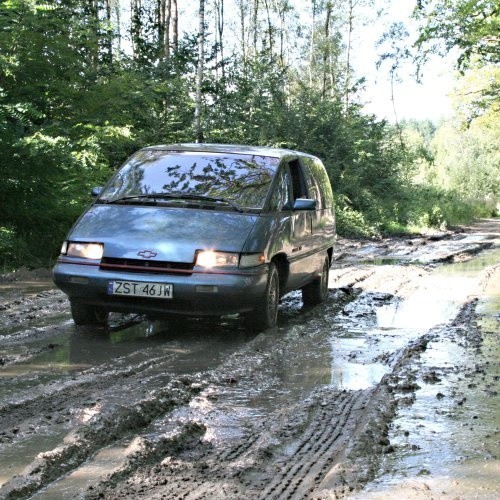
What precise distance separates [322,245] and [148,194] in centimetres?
279

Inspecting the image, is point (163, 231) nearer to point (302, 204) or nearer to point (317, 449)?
point (302, 204)

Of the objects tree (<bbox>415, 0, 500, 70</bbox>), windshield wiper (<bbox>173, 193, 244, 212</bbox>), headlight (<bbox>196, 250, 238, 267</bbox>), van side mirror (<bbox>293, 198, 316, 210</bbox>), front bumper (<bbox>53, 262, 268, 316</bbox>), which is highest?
tree (<bbox>415, 0, 500, 70</bbox>)

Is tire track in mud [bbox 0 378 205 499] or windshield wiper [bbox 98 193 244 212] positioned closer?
tire track in mud [bbox 0 378 205 499]

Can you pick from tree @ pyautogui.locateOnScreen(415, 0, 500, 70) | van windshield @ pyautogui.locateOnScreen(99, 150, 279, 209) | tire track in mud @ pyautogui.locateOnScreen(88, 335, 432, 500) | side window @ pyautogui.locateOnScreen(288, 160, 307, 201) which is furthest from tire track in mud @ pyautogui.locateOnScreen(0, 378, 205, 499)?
tree @ pyautogui.locateOnScreen(415, 0, 500, 70)

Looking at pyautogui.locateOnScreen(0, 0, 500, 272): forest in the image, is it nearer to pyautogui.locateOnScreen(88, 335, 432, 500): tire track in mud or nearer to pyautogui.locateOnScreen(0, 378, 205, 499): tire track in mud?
pyautogui.locateOnScreen(0, 378, 205, 499): tire track in mud

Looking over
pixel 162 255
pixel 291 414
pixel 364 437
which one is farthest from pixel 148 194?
pixel 364 437

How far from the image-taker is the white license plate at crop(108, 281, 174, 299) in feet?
20.7

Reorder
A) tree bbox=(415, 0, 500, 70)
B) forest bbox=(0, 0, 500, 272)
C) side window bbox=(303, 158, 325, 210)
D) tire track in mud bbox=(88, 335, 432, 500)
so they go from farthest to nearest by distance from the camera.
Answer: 1. tree bbox=(415, 0, 500, 70)
2. forest bbox=(0, 0, 500, 272)
3. side window bbox=(303, 158, 325, 210)
4. tire track in mud bbox=(88, 335, 432, 500)

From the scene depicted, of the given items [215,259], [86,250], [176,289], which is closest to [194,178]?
[215,259]

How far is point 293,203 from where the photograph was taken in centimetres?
768

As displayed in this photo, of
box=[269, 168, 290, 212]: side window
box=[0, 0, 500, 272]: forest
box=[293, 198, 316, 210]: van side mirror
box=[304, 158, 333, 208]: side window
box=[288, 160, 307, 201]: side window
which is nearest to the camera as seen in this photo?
box=[269, 168, 290, 212]: side window

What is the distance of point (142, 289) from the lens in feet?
20.7

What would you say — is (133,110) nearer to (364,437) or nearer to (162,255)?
(162,255)

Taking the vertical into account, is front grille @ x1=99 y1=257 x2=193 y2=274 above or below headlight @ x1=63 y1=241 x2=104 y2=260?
below
